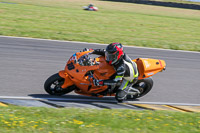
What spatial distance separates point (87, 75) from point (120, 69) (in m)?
0.82

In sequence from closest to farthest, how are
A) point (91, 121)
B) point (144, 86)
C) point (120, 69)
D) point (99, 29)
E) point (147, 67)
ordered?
point (91, 121) < point (120, 69) < point (147, 67) < point (144, 86) < point (99, 29)

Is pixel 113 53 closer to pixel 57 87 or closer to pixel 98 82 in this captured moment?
pixel 98 82

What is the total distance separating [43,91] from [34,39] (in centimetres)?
667

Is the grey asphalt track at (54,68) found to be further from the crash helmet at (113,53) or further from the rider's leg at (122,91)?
the crash helmet at (113,53)

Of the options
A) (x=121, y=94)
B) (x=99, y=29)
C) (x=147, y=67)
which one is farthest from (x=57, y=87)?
(x=99, y=29)

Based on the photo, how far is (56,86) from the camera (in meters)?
8.17

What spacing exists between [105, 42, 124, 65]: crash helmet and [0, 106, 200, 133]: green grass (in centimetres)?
136

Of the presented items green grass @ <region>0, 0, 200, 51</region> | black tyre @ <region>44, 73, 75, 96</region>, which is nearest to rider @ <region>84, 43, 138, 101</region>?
black tyre @ <region>44, 73, 75, 96</region>

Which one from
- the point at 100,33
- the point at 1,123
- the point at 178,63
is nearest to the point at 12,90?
the point at 1,123

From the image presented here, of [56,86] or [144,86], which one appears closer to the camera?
[56,86]

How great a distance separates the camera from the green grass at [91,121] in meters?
5.44

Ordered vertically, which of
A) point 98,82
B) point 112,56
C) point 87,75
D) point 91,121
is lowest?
point 91,121

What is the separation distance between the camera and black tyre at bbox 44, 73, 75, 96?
26.1 ft

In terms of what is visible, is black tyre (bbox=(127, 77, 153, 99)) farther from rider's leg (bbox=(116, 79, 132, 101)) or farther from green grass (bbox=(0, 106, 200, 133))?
green grass (bbox=(0, 106, 200, 133))
